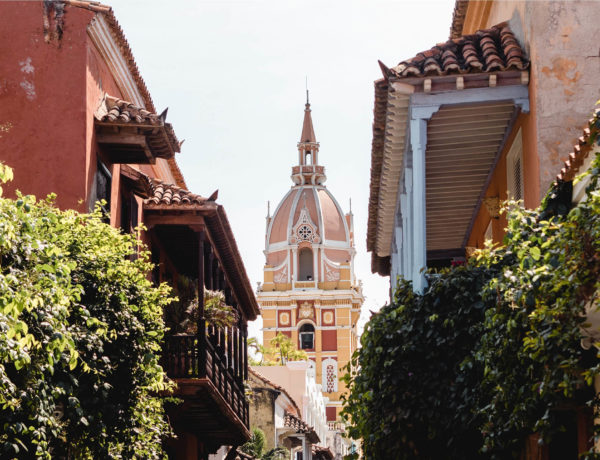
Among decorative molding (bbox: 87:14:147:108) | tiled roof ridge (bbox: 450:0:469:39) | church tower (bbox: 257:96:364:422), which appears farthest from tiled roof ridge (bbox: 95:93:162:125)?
church tower (bbox: 257:96:364:422)

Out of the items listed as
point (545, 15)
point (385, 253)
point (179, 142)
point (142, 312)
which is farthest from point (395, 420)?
point (385, 253)

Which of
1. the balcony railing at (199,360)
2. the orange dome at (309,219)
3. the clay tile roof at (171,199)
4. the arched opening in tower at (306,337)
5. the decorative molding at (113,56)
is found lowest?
the balcony railing at (199,360)

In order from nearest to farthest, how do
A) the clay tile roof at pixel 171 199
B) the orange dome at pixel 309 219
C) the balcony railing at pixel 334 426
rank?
the clay tile roof at pixel 171 199 < the balcony railing at pixel 334 426 < the orange dome at pixel 309 219

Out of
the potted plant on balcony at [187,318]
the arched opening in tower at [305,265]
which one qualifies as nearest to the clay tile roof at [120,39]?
the potted plant on balcony at [187,318]

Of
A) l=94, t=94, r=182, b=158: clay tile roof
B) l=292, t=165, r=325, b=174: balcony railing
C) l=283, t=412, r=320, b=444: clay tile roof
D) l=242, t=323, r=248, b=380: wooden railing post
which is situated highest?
l=292, t=165, r=325, b=174: balcony railing

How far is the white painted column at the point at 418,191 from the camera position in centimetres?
1371

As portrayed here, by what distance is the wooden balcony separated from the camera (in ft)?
58.4

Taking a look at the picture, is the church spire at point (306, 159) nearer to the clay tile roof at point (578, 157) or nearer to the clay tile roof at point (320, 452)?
the clay tile roof at point (320, 452)

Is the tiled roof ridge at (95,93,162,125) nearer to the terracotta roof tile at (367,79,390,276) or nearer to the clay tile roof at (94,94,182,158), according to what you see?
the clay tile roof at (94,94,182,158)

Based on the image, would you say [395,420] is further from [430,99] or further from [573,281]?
[573,281]

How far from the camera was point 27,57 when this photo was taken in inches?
639

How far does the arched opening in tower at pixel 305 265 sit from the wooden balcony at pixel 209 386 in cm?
7171

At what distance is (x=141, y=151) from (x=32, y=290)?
24.0ft

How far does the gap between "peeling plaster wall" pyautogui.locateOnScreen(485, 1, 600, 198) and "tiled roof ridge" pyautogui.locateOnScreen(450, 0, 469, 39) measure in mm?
6491
